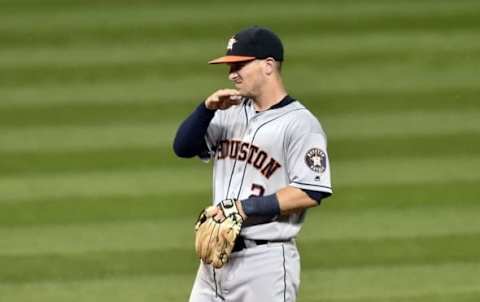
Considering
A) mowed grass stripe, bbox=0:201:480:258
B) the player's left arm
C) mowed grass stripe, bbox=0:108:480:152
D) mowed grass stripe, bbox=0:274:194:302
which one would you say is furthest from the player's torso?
mowed grass stripe, bbox=0:108:480:152

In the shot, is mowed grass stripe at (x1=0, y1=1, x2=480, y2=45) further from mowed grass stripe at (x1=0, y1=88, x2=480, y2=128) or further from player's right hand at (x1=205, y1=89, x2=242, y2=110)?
player's right hand at (x1=205, y1=89, x2=242, y2=110)

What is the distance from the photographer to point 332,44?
8.27 metres

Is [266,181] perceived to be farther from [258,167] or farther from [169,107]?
[169,107]

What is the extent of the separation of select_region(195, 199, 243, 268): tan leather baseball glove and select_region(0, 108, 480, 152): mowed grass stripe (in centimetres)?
312

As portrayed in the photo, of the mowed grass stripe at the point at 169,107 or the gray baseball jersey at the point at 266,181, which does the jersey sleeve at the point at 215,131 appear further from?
the mowed grass stripe at the point at 169,107

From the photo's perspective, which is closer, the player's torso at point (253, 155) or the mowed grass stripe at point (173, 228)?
the player's torso at point (253, 155)

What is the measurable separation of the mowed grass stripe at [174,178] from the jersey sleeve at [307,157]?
2.78 m

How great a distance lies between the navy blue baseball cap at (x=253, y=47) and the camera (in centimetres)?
424

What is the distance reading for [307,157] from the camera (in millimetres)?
4211

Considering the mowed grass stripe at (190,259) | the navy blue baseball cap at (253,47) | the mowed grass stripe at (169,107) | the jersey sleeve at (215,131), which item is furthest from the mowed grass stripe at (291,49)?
the navy blue baseball cap at (253,47)

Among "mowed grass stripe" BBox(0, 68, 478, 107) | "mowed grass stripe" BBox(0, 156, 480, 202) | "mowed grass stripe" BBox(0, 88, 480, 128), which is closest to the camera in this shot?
"mowed grass stripe" BBox(0, 156, 480, 202)

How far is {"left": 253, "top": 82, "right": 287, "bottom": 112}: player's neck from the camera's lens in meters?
4.32

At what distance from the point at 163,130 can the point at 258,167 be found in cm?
325

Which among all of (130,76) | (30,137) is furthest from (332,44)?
(30,137)
